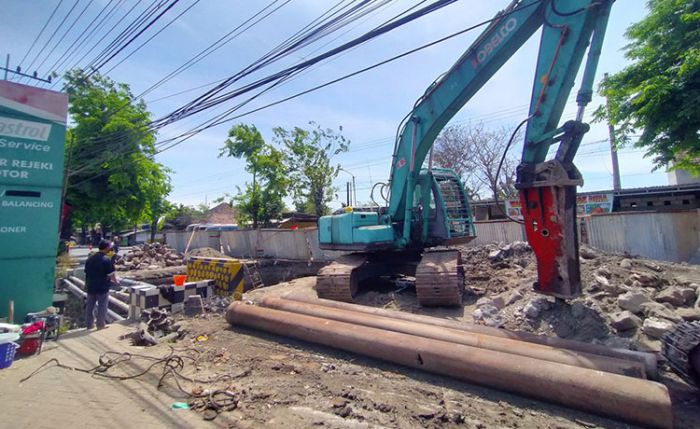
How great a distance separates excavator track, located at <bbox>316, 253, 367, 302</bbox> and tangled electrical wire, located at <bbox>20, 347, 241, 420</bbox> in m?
3.11

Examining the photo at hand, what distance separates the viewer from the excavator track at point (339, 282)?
7.14 meters

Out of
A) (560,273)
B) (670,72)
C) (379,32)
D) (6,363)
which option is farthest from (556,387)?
(670,72)

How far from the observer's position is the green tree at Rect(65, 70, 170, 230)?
15.5m

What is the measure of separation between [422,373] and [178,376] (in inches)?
104

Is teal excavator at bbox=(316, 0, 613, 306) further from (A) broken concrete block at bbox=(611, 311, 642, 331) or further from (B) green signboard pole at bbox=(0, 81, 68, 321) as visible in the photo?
(B) green signboard pole at bbox=(0, 81, 68, 321)

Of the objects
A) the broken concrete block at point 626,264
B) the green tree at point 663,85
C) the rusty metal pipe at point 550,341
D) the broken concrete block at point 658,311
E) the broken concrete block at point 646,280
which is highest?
the green tree at point 663,85

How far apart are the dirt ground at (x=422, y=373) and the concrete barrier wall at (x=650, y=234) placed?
426 cm

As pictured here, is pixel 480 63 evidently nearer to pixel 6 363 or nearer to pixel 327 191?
pixel 6 363

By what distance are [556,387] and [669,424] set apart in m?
0.72

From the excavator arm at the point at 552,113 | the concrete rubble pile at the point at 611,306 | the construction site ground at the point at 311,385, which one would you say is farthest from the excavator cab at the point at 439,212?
the excavator arm at the point at 552,113

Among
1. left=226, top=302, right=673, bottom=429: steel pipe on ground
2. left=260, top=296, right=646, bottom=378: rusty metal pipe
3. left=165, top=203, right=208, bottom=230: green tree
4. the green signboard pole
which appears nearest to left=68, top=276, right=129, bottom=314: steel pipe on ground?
the green signboard pole

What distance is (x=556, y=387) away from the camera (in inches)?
120

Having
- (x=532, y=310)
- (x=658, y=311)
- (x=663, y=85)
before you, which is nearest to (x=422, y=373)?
(x=532, y=310)

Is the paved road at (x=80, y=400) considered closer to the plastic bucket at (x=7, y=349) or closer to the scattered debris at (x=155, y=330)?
the plastic bucket at (x=7, y=349)
